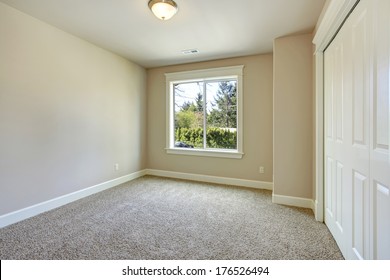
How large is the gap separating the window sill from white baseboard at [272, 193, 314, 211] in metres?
1.13

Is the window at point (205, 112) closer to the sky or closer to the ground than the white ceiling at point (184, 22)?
closer to the ground

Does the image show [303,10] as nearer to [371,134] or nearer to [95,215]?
[371,134]

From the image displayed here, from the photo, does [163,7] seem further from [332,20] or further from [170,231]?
[170,231]

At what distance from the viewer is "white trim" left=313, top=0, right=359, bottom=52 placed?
5.27ft

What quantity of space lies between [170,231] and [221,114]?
2661mm

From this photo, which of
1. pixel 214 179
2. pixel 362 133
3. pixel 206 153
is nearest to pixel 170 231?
pixel 362 133

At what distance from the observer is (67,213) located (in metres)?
2.69

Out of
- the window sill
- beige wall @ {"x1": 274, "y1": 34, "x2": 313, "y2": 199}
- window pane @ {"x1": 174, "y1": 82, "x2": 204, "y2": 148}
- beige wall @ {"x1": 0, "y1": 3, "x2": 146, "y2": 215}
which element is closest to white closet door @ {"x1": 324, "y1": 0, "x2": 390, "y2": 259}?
beige wall @ {"x1": 274, "y1": 34, "x2": 313, "y2": 199}

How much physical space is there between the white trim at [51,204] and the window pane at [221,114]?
2110 mm

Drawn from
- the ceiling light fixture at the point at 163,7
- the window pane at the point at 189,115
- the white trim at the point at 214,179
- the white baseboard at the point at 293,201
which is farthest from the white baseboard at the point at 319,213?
the ceiling light fixture at the point at 163,7

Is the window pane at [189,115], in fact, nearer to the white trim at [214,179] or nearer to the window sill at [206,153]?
the window sill at [206,153]

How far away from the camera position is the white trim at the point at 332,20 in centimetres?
161

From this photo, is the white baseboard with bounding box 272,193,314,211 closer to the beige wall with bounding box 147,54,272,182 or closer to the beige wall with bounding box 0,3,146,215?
the beige wall with bounding box 147,54,272,182

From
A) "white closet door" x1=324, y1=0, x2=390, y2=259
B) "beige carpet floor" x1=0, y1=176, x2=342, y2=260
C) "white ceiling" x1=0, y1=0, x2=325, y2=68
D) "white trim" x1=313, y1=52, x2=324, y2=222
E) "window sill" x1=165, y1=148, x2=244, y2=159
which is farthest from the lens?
"window sill" x1=165, y1=148, x2=244, y2=159
